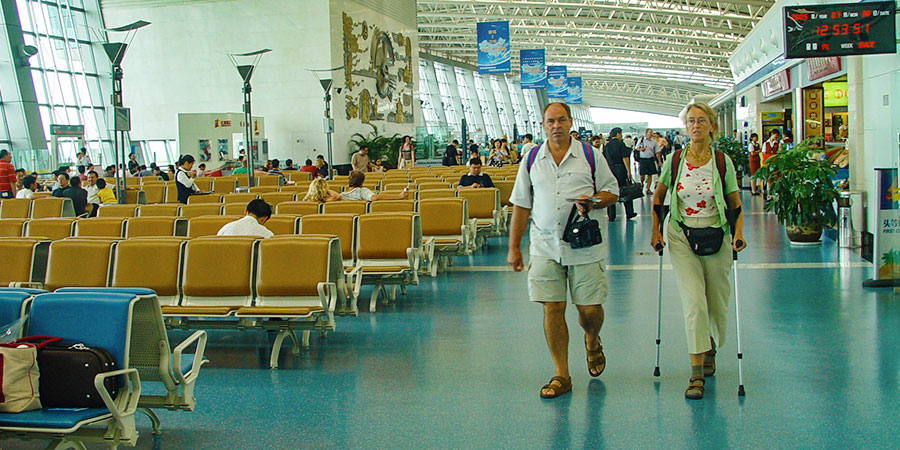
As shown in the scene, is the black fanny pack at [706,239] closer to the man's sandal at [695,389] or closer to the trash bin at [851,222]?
the man's sandal at [695,389]

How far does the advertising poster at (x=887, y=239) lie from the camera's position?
837cm

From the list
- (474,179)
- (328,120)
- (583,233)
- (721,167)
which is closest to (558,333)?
(583,233)

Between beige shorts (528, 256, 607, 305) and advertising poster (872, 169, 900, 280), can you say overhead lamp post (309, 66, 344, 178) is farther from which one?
beige shorts (528, 256, 607, 305)

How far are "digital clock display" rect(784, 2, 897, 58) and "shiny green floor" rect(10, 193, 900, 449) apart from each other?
3.36 metres

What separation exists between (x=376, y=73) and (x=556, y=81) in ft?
38.1

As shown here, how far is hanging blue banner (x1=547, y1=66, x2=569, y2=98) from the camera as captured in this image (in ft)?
141

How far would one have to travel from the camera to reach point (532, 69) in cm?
3559

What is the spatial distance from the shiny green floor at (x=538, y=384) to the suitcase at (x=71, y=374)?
66 cm

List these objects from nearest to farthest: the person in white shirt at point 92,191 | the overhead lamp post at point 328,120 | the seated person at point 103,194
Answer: the seated person at point 103,194, the person in white shirt at point 92,191, the overhead lamp post at point 328,120

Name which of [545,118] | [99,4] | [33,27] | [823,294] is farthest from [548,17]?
[545,118]

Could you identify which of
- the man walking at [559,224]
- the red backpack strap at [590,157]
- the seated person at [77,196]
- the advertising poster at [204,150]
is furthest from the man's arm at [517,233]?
the advertising poster at [204,150]

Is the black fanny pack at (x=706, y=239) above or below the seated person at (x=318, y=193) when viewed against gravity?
below

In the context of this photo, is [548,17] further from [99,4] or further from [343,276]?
[343,276]

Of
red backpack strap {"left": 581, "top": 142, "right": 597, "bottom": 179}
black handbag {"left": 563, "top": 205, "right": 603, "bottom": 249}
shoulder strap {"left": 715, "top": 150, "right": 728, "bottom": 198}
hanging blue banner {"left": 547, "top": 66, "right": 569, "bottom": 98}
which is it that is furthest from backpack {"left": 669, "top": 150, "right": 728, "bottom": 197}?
hanging blue banner {"left": 547, "top": 66, "right": 569, "bottom": 98}
